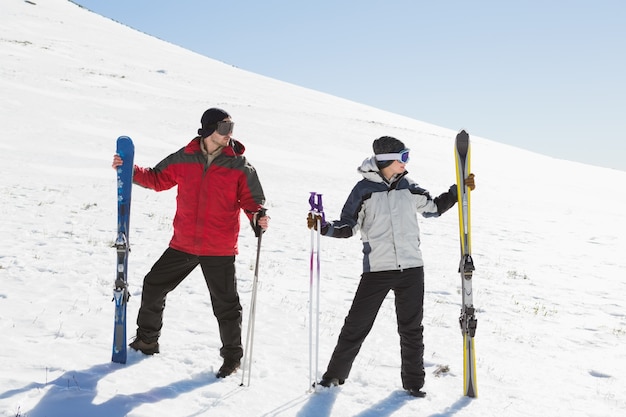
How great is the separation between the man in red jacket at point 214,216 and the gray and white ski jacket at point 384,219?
0.82 meters

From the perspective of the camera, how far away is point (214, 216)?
15.3 feet

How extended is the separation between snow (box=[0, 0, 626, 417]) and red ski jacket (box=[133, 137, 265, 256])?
1.15 m

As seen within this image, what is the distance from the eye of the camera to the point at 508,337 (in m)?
6.87

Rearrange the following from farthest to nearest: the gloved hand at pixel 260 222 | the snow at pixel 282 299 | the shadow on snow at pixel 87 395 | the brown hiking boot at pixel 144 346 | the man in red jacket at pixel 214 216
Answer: the brown hiking boot at pixel 144 346 → the man in red jacket at pixel 214 216 → the gloved hand at pixel 260 222 → the snow at pixel 282 299 → the shadow on snow at pixel 87 395

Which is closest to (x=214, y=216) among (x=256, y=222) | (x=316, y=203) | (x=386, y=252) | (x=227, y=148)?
(x=256, y=222)

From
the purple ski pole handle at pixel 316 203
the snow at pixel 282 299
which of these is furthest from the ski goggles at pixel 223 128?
the snow at pixel 282 299

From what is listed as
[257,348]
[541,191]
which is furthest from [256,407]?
[541,191]

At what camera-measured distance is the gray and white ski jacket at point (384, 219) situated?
4.56 meters

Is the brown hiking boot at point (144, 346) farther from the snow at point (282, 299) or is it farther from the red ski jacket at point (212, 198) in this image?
the red ski jacket at point (212, 198)

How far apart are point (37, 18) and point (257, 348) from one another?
67.8 meters

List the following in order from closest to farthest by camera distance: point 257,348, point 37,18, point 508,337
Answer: point 257,348
point 508,337
point 37,18

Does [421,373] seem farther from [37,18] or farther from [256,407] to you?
→ [37,18]

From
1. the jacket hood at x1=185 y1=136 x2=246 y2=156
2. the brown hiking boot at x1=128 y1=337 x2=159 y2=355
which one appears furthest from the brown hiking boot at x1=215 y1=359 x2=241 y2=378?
the jacket hood at x1=185 y1=136 x2=246 y2=156

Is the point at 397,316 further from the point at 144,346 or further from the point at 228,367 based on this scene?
the point at 144,346
